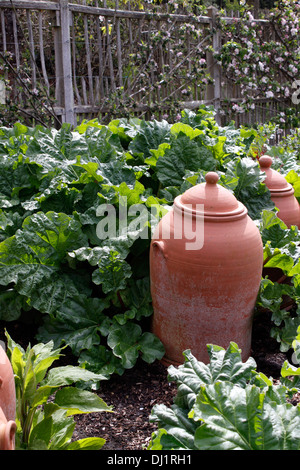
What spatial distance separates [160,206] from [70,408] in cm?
133

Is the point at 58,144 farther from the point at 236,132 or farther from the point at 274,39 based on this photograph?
the point at 274,39

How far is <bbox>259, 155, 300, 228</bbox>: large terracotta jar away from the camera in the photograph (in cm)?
346

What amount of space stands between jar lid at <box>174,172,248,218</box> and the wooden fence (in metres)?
3.66

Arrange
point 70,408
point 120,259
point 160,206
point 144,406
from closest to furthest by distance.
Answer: point 70,408 < point 144,406 < point 120,259 < point 160,206

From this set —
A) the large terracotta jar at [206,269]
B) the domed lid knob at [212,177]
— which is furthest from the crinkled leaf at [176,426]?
the domed lid knob at [212,177]

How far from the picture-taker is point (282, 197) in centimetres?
350

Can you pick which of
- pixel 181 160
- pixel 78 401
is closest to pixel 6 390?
pixel 78 401

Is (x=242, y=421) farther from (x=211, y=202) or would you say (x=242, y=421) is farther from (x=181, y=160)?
(x=181, y=160)

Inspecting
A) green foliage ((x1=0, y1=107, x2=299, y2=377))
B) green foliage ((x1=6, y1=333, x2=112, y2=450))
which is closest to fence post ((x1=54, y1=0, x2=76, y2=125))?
green foliage ((x1=0, y1=107, x2=299, y2=377))

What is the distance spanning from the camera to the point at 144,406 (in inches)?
98.4

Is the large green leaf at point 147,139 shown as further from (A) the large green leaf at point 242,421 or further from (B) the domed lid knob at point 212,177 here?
(A) the large green leaf at point 242,421

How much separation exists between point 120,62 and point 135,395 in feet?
16.0

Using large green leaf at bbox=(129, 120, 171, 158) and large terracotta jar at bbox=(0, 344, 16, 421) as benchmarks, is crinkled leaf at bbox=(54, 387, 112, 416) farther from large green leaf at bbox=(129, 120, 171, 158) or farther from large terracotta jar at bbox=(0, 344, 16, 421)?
large green leaf at bbox=(129, 120, 171, 158)
